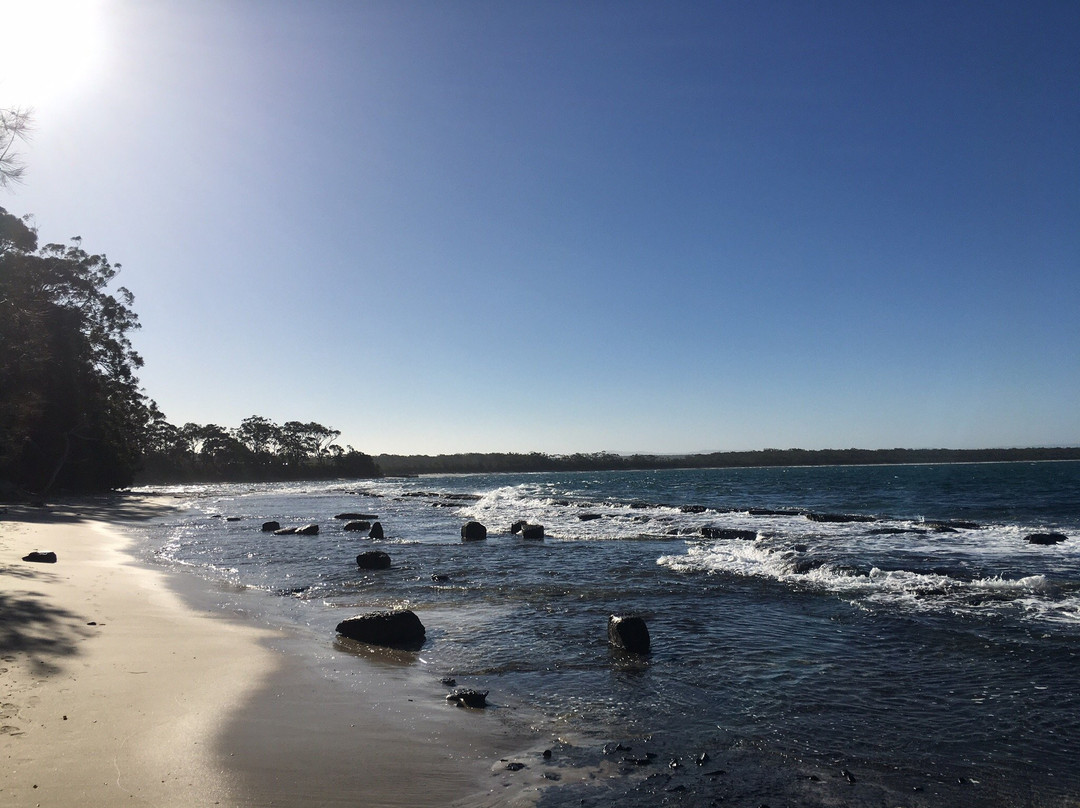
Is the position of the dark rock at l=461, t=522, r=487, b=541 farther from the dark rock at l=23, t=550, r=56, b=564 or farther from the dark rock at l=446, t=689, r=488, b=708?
the dark rock at l=446, t=689, r=488, b=708

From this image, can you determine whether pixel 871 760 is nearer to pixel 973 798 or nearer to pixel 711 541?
pixel 973 798

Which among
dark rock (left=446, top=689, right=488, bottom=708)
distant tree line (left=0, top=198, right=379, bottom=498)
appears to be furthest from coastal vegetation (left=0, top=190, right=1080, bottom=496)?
dark rock (left=446, top=689, right=488, bottom=708)

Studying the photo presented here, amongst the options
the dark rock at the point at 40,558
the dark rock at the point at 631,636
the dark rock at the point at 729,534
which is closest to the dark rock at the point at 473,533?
the dark rock at the point at 729,534

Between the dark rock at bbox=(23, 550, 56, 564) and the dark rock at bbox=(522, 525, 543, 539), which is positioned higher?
the dark rock at bbox=(23, 550, 56, 564)

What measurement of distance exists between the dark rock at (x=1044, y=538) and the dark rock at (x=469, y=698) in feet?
74.5

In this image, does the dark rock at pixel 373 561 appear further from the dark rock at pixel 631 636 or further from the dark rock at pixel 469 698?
the dark rock at pixel 469 698

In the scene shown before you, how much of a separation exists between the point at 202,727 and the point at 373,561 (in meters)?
12.6

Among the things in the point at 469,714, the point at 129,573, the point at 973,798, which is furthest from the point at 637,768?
the point at 129,573

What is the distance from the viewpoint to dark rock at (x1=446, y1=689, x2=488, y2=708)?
7.47 m

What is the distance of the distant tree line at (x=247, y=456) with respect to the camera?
373 ft

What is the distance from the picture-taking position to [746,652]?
9.80 metres

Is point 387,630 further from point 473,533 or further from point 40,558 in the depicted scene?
point 473,533

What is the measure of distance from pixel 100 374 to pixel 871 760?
5762 cm

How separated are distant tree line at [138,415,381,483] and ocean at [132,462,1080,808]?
102 m
